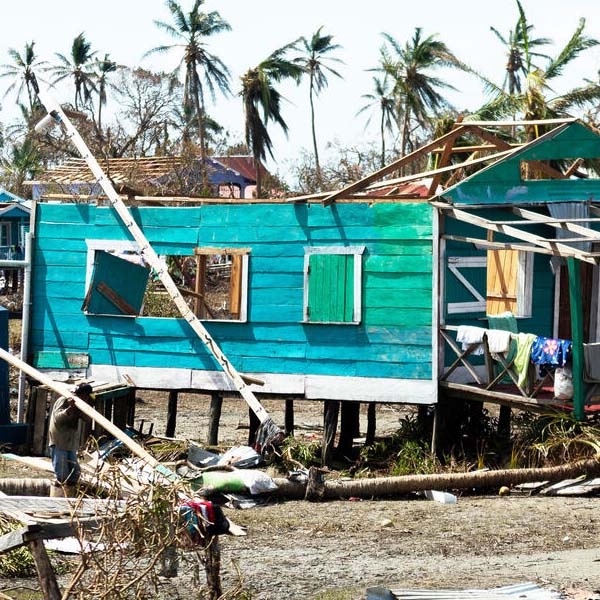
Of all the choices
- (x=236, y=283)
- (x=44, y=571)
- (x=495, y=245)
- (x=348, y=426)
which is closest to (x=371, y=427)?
(x=348, y=426)

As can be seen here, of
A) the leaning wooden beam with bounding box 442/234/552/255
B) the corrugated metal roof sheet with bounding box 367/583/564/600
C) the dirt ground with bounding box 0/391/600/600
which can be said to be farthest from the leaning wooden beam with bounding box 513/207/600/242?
the corrugated metal roof sheet with bounding box 367/583/564/600

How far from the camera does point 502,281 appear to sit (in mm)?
17125

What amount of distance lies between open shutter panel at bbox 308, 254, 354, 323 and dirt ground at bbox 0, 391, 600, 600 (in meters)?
3.17

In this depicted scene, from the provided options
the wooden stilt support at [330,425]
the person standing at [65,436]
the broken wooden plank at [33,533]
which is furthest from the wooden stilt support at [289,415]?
the broken wooden plank at [33,533]

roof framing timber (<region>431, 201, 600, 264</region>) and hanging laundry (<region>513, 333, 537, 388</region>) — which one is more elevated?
roof framing timber (<region>431, 201, 600, 264</region>)

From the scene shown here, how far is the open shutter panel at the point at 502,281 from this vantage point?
665 inches

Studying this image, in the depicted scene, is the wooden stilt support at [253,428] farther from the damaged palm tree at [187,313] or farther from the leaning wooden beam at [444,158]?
the leaning wooden beam at [444,158]

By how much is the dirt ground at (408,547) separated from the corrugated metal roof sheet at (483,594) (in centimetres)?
18

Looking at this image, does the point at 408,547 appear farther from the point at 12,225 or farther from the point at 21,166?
the point at 21,166

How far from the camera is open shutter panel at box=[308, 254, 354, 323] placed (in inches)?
637

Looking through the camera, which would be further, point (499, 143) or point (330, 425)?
point (499, 143)

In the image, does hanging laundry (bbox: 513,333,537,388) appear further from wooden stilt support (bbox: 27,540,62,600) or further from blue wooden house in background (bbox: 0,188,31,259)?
blue wooden house in background (bbox: 0,188,31,259)

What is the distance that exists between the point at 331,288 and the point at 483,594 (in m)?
7.61

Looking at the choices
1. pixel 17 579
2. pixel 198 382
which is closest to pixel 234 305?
pixel 198 382
